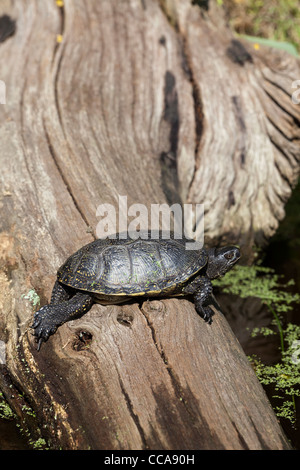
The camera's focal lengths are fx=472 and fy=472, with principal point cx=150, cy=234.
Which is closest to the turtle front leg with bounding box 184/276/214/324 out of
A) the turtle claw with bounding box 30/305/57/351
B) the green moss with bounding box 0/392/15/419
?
the turtle claw with bounding box 30/305/57/351

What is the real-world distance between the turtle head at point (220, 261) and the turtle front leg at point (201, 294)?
0.22 meters

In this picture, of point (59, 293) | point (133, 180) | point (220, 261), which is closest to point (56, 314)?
point (59, 293)

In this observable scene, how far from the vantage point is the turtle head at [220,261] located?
2.90 m

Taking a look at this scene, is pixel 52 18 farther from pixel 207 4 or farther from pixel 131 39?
pixel 207 4

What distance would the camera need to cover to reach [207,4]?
15.9ft

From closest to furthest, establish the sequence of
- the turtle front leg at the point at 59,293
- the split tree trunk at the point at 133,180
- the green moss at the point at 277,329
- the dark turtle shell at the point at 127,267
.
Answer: the split tree trunk at the point at 133,180 < the dark turtle shell at the point at 127,267 < the turtle front leg at the point at 59,293 < the green moss at the point at 277,329

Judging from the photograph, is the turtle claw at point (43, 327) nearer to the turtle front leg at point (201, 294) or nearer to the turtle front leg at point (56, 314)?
the turtle front leg at point (56, 314)

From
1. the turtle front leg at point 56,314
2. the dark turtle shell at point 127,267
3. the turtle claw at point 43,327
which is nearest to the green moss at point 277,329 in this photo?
the dark turtle shell at point 127,267

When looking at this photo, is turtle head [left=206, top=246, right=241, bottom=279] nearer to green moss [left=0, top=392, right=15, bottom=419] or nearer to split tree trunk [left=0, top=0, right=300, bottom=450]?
split tree trunk [left=0, top=0, right=300, bottom=450]

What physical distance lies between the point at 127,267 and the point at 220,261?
0.68 m

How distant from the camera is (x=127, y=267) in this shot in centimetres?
250

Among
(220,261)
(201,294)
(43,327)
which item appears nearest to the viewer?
(43,327)

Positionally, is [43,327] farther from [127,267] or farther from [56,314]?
[127,267]

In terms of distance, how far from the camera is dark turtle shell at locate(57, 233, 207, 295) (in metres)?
2.46
